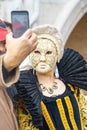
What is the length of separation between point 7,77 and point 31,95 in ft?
1.24

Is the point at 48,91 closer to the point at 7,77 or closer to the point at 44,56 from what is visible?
the point at 44,56

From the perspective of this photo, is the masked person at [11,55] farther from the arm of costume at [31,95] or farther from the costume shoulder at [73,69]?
the costume shoulder at [73,69]

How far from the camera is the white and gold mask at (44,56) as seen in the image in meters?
2.05

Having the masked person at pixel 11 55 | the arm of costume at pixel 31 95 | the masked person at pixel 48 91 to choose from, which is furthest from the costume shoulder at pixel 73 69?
the masked person at pixel 11 55

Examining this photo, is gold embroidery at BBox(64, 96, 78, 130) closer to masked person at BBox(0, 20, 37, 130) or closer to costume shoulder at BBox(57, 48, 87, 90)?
costume shoulder at BBox(57, 48, 87, 90)

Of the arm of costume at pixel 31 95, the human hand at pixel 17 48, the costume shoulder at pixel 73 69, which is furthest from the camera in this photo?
the costume shoulder at pixel 73 69

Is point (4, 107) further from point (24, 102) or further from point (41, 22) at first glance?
point (41, 22)

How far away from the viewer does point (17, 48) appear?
1604 millimetres

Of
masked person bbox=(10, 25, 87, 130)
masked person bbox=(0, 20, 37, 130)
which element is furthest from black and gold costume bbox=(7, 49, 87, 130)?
masked person bbox=(0, 20, 37, 130)

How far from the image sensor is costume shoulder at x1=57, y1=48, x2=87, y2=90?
215cm

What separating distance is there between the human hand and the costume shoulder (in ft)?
1.81

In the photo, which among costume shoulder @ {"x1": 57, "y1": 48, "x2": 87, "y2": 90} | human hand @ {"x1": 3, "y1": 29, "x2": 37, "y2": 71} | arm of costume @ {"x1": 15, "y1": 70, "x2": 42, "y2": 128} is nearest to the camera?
human hand @ {"x1": 3, "y1": 29, "x2": 37, "y2": 71}

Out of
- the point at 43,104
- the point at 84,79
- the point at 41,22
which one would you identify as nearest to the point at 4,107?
the point at 43,104

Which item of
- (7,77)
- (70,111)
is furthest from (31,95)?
(7,77)
